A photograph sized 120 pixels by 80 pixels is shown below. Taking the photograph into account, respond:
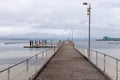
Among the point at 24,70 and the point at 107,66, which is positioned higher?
the point at 24,70

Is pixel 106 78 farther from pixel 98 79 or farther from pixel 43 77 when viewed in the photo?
pixel 43 77

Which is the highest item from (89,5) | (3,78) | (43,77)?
(89,5)

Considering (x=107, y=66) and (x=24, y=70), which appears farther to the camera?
(x=107, y=66)

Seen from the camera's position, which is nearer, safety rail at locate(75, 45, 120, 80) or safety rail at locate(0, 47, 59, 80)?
safety rail at locate(0, 47, 59, 80)

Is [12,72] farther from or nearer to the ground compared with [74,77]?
nearer to the ground

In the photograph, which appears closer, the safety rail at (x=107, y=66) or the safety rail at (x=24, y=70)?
the safety rail at (x=24, y=70)

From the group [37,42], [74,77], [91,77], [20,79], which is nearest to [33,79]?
[74,77]

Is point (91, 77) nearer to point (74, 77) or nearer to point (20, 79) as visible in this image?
point (74, 77)

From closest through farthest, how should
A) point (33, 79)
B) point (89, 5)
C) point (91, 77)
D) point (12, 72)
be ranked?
point (33, 79), point (91, 77), point (89, 5), point (12, 72)

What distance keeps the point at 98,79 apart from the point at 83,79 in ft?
2.17

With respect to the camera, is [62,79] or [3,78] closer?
[62,79]

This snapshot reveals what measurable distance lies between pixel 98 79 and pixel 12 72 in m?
18.0

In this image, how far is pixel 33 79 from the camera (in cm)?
1098

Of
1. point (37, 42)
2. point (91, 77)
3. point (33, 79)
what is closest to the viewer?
point (33, 79)
